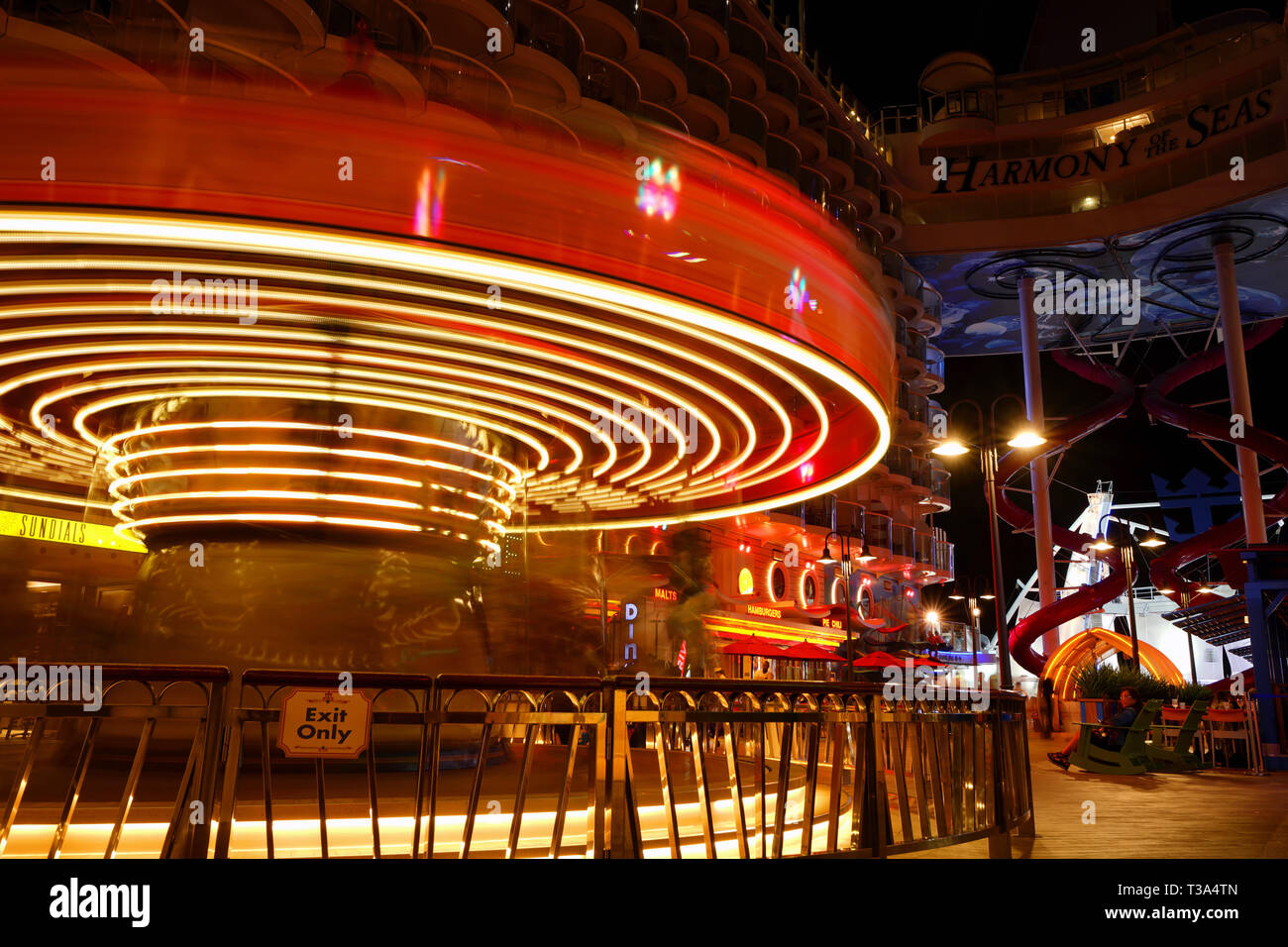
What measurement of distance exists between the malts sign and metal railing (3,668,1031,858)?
92.5 ft

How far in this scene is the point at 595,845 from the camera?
16.1 feet

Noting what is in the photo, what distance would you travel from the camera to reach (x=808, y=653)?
104 ft

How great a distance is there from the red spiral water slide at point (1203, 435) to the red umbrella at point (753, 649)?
10993 mm

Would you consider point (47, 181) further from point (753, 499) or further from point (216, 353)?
point (753, 499)

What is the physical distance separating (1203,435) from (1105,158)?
32.9ft

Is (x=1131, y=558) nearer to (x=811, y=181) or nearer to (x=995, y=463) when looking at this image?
(x=995, y=463)

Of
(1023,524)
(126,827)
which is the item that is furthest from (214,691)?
(1023,524)

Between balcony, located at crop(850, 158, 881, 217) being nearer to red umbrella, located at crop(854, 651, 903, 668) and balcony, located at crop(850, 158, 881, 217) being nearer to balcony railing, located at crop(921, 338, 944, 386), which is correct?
balcony railing, located at crop(921, 338, 944, 386)

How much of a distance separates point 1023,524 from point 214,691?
3364cm

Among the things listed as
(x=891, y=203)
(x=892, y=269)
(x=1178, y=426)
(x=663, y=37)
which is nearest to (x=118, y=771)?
(x=663, y=37)

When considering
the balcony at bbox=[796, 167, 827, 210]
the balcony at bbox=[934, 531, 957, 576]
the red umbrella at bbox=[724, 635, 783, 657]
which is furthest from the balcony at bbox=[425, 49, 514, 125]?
the balcony at bbox=[934, 531, 957, 576]

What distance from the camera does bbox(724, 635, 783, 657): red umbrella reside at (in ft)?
89.7

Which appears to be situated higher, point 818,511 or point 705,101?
point 705,101

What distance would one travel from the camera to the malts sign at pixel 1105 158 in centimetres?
2900
